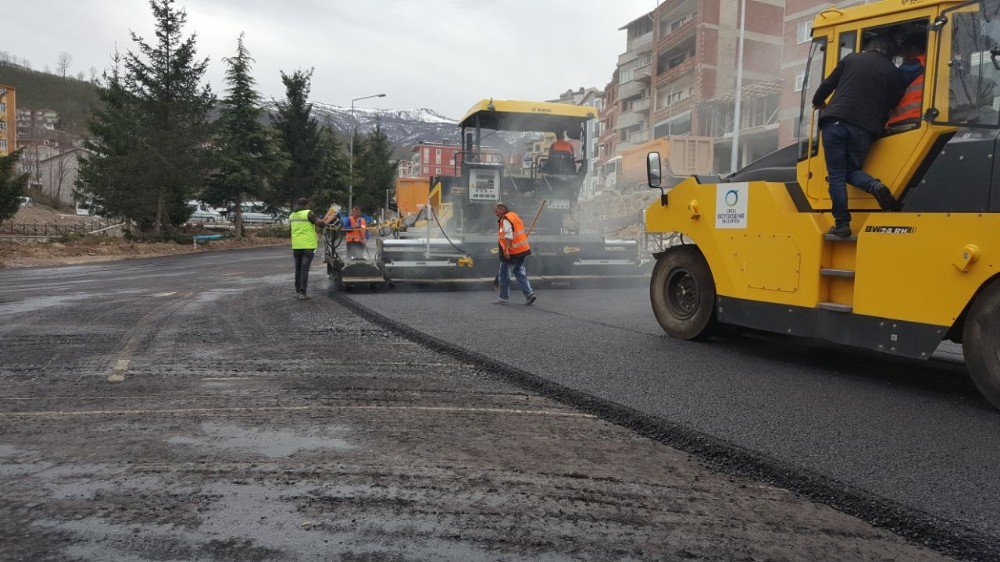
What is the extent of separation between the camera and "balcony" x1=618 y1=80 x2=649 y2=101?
4775cm

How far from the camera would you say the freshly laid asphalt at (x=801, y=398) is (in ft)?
9.47

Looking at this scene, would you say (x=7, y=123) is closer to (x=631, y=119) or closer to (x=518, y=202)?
(x=631, y=119)

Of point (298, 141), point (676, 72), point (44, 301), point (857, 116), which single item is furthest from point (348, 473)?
point (676, 72)

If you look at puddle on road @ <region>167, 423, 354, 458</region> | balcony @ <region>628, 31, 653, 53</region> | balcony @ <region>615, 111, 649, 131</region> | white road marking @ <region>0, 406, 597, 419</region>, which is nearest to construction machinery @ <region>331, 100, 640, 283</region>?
white road marking @ <region>0, 406, 597, 419</region>

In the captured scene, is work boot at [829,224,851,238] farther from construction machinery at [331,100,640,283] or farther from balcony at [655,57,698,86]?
balcony at [655,57,698,86]

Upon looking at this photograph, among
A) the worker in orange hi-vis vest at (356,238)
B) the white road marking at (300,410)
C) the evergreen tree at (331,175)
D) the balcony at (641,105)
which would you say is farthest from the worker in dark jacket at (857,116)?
the balcony at (641,105)

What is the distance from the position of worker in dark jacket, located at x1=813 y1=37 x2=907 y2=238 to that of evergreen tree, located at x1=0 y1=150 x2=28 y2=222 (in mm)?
24820

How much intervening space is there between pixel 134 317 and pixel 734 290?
21.8ft

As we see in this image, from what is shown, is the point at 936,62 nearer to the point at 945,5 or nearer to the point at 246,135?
the point at 945,5

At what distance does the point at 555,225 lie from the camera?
39.6 feet

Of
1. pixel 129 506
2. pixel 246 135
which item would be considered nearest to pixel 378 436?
pixel 129 506

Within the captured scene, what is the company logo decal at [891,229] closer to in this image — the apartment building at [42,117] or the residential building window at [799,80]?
the residential building window at [799,80]

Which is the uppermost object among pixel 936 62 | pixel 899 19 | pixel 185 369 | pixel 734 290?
pixel 899 19

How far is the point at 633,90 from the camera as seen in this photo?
4875cm
